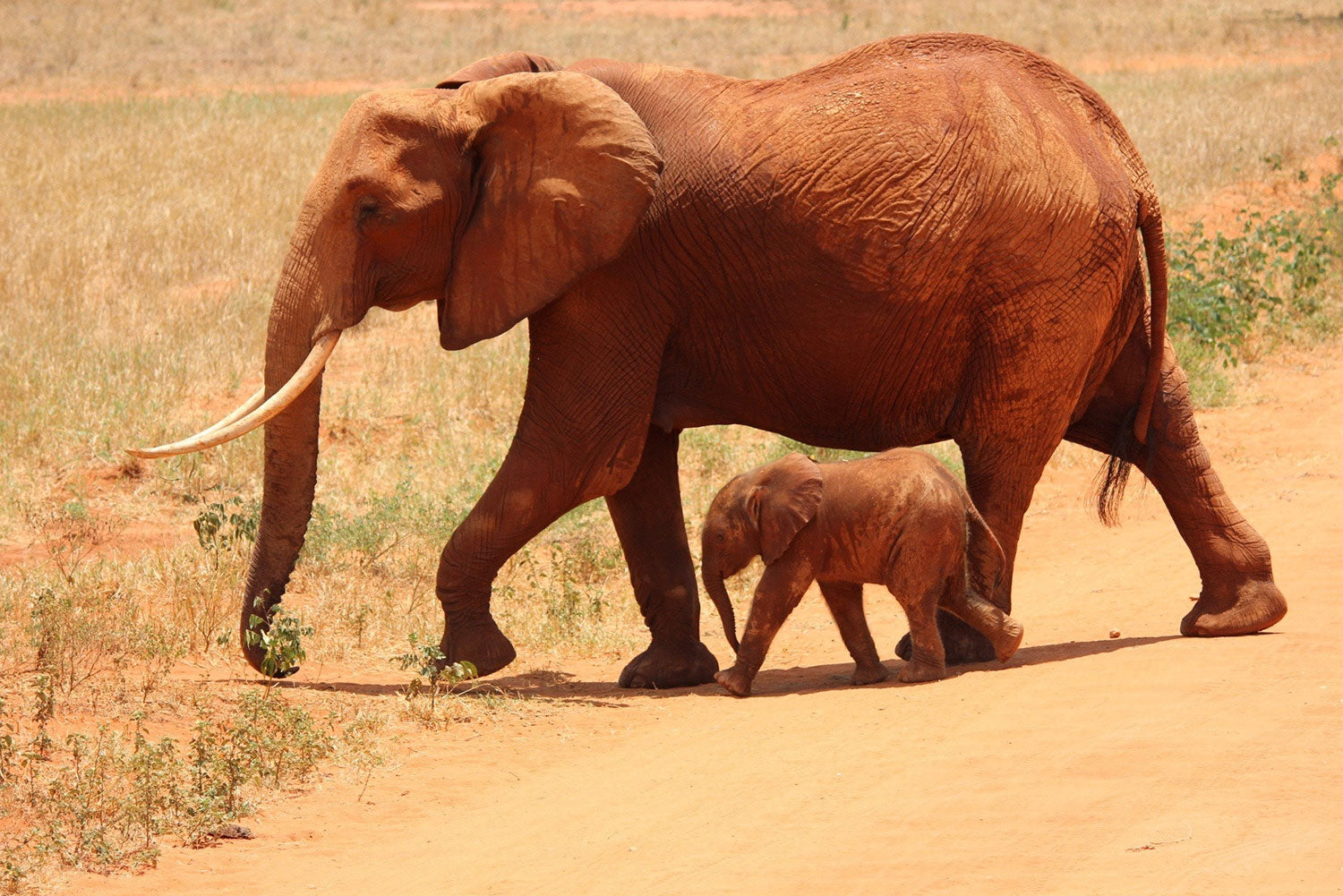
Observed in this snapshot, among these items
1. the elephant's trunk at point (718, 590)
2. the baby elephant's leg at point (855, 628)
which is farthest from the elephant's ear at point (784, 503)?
the baby elephant's leg at point (855, 628)

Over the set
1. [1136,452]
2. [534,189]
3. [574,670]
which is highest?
[534,189]

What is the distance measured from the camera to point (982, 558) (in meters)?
7.32

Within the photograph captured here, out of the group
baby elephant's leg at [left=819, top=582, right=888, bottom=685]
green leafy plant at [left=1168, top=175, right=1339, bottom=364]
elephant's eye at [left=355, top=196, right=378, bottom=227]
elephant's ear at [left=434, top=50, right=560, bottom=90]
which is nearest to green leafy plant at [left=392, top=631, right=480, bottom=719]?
baby elephant's leg at [left=819, top=582, right=888, bottom=685]

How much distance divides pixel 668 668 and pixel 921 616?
4.40ft

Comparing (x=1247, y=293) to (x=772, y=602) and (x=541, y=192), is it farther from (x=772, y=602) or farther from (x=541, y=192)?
(x=541, y=192)

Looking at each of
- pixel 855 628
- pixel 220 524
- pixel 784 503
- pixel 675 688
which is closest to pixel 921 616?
pixel 855 628

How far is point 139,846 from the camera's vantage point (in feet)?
17.6

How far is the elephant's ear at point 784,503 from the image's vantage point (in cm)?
698

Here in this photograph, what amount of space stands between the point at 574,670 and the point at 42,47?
30.9m

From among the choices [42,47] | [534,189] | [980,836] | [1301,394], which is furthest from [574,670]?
[42,47]

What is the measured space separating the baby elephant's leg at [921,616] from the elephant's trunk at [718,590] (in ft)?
2.30

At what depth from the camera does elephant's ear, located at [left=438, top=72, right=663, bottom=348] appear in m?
7.17

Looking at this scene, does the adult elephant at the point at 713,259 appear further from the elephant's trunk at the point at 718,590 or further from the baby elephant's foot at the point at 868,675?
the baby elephant's foot at the point at 868,675

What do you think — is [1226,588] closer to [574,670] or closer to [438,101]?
[574,670]
